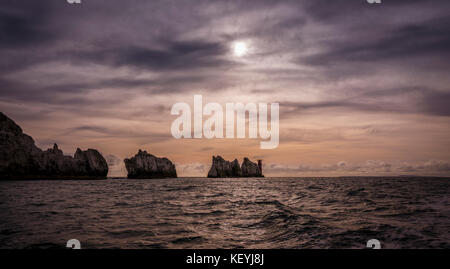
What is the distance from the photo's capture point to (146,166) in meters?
162

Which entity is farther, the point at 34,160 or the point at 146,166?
the point at 146,166

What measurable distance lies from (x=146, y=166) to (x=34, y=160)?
191 feet

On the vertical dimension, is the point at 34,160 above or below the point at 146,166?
above

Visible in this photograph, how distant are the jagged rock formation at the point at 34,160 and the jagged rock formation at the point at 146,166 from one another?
69.7 ft

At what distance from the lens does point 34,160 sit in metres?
115

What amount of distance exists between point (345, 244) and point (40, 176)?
436 ft

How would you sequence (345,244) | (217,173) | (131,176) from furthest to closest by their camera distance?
1. (217,173)
2. (131,176)
3. (345,244)

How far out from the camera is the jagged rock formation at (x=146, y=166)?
158625 millimetres

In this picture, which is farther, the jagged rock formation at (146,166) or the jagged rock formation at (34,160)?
the jagged rock formation at (146,166)

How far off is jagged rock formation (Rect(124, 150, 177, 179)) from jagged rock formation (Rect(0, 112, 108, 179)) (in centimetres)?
2125

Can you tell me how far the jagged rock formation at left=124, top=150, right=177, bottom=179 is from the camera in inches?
6245

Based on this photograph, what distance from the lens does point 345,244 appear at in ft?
34.6
